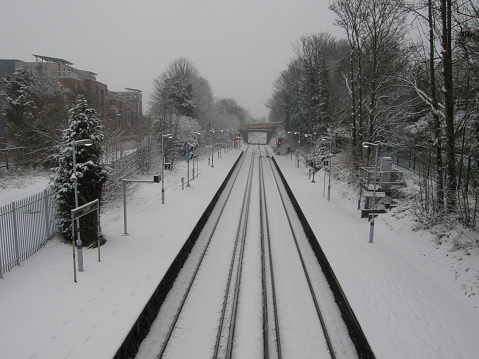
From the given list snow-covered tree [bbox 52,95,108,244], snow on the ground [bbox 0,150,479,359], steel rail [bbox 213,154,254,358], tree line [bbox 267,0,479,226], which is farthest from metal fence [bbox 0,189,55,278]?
tree line [bbox 267,0,479,226]

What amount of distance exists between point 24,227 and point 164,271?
15.3 feet

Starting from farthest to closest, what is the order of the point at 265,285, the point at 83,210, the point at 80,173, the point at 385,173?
the point at 385,173 → the point at 80,173 → the point at 265,285 → the point at 83,210

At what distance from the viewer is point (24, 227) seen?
12.1 m

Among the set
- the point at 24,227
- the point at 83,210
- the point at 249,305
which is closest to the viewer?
the point at 249,305

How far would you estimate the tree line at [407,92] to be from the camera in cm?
1410

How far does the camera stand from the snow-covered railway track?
30.1 feet

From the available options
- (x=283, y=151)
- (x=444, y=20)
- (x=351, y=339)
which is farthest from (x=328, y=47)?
(x=351, y=339)

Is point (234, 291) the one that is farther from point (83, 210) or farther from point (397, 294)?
point (83, 210)

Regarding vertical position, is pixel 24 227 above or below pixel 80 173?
below

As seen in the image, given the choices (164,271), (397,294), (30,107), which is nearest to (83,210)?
(164,271)

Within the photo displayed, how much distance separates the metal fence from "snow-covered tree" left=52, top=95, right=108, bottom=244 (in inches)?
18.3

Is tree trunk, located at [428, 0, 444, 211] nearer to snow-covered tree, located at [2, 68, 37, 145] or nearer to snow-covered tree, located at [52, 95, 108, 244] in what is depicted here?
snow-covered tree, located at [52, 95, 108, 244]

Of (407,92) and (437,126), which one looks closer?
(437,126)

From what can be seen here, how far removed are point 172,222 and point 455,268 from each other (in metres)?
12.4
